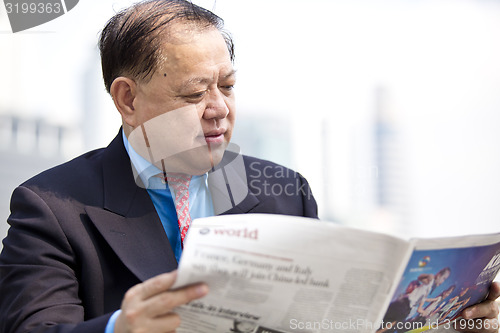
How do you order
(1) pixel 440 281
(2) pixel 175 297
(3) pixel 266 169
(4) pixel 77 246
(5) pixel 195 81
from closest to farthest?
(2) pixel 175 297
(1) pixel 440 281
(4) pixel 77 246
(5) pixel 195 81
(3) pixel 266 169

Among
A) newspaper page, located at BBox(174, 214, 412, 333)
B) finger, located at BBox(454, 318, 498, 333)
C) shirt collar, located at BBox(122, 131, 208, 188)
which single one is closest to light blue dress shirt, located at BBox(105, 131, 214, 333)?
shirt collar, located at BBox(122, 131, 208, 188)

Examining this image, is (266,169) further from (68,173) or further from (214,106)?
(68,173)

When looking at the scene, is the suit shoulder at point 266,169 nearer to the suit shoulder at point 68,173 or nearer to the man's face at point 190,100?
the man's face at point 190,100

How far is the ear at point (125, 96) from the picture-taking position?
113 cm

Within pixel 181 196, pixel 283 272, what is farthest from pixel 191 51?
pixel 283 272

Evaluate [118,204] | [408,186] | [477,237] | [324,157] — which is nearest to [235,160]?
[118,204]

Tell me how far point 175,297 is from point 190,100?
1.80 feet

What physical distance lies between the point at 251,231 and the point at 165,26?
631 mm

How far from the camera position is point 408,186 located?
12.1 feet

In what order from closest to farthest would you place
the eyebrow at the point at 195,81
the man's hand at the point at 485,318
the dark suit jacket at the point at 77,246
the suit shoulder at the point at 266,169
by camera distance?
1. the dark suit jacket at the point at 77,246
2. the man's hand at the point at 485,318
3. the eyebrow at the point at 195,81
4. the suit shoulder at the point at 266,169

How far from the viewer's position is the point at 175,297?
0.60 meters

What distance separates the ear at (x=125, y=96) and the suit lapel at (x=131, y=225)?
110 millimetres

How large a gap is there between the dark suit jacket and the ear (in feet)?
0.26

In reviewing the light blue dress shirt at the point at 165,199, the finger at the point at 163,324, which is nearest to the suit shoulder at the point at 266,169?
the light blue dress shirt at the point at 165,199
